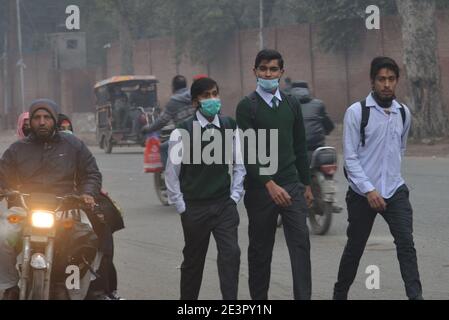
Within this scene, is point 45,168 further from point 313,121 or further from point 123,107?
point 123,107

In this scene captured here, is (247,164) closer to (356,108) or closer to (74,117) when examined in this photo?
(356,108)

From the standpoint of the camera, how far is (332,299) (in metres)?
7.93

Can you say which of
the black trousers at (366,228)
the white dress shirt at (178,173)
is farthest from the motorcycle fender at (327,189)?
the white dress shirt at (178,173)

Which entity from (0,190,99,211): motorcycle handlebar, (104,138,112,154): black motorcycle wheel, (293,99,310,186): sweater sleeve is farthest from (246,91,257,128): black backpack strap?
(104,138,112,154): black motorcycle wheel

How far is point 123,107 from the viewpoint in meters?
32.8

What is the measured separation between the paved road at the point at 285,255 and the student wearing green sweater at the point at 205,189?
3.83 feet

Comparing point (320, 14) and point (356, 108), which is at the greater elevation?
point (320, 14)

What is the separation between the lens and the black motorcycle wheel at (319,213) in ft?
39.4

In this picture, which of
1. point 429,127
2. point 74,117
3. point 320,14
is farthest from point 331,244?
point 74,117

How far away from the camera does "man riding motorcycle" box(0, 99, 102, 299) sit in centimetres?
755

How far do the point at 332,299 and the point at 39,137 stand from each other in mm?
2270

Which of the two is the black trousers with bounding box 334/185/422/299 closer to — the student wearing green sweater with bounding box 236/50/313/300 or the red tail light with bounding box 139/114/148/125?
the student wearing green sweater with bounding box 236/50/313/300

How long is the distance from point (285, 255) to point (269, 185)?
332cm

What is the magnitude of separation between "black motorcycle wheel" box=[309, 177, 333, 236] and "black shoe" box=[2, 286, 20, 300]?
5216 mm
